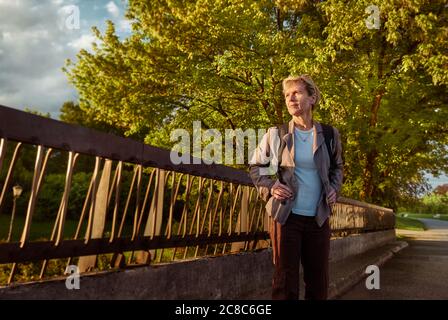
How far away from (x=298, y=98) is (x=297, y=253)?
1.09m

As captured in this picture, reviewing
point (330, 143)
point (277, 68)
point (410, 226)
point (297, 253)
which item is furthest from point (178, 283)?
point (410, 226)

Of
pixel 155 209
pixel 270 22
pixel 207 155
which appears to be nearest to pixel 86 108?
pixel 207 155

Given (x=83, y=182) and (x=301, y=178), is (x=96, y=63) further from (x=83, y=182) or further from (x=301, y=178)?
→ (x=83, y=182)

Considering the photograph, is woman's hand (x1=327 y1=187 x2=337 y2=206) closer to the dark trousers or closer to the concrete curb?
the dark trousers

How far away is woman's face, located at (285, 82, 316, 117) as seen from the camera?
144 inches

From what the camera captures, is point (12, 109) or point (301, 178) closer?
point (12, 109)

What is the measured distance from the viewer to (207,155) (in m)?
17.7

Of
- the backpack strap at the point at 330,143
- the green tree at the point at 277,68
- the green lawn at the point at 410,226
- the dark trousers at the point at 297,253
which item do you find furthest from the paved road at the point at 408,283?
the green lawn at the point at 410,226

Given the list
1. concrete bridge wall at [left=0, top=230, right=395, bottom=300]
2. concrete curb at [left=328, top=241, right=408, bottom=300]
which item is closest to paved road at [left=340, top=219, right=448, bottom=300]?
concrete curb at [left=328, top=241, right=408, bottom=300]

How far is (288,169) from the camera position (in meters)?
3.55

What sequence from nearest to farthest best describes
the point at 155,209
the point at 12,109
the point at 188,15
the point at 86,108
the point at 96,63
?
the point at 12,109
the point at 155,209
the point at 188,15
the point at 96,63
the point at 86,108

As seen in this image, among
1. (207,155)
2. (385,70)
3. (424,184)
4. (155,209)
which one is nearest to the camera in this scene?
(155,209)

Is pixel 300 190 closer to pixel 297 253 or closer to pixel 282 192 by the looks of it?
pixel 282 192
